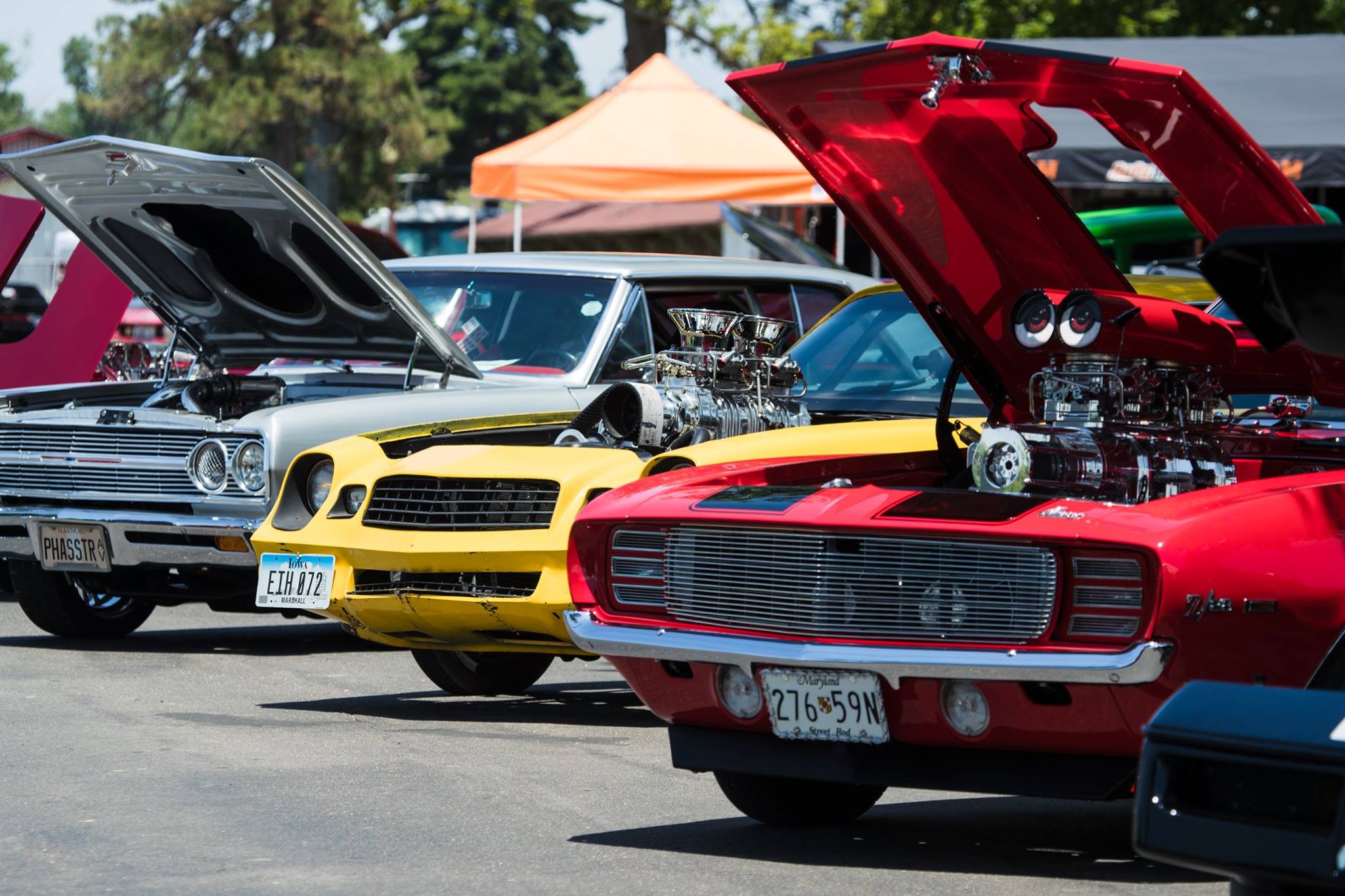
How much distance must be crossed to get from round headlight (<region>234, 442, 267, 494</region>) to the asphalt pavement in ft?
2.51

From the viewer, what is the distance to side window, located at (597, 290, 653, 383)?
8.84 m

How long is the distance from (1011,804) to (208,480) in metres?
3.74

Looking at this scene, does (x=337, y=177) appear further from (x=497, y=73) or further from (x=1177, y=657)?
(x=1177, y=657)

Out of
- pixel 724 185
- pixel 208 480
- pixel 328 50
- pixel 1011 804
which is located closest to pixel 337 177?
pixel 328 50

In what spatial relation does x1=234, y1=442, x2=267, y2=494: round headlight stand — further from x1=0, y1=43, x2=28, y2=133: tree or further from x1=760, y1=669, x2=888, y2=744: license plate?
x1=0, y1=43, x2=28, y2=133: tree

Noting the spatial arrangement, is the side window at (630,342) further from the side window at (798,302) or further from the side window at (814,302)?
the side window at (814,302)

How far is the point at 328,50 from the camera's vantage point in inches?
1458

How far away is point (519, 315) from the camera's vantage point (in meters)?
9.21

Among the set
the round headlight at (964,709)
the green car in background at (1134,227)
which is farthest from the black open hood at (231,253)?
the green car in background at (1134,227)

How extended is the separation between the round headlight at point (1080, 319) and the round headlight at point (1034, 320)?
0.11 ft

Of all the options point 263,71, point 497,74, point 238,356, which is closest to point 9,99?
point 497,74

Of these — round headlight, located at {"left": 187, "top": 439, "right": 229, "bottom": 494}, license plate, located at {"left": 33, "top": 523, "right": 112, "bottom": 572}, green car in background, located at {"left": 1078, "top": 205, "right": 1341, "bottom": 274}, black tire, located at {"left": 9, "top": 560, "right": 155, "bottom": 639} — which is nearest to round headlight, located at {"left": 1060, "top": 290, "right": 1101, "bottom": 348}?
round headlight, located at {"left": 187, "top": 439, "right": 229, "bottom": 494}

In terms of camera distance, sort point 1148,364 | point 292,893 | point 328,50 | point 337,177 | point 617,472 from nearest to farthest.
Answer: point 292,893 → point 1148,364 → point 617,472 → point 328,50 → point 337,177

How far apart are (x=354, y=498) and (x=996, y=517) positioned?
317cm
